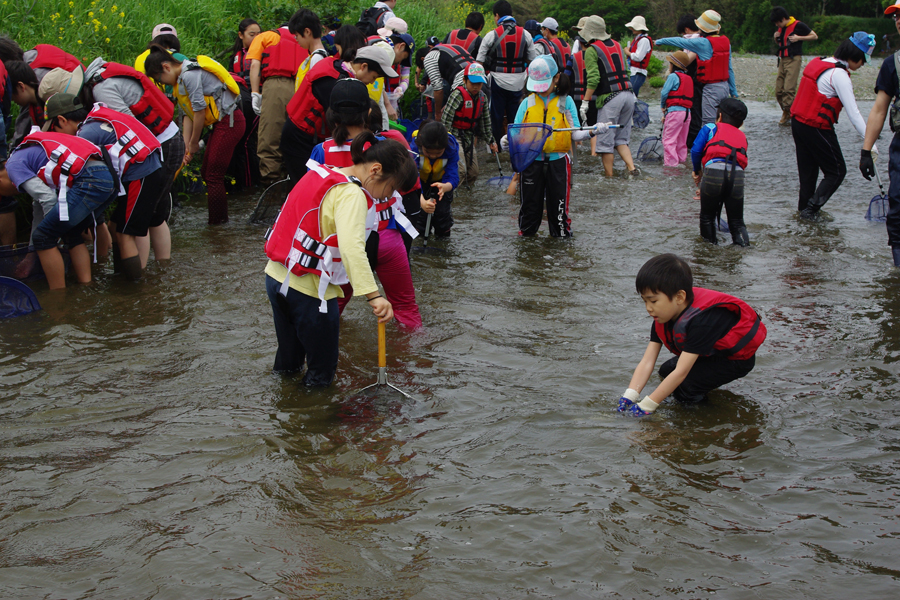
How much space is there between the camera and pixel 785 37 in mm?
12758

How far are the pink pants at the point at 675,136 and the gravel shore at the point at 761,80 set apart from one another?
21.6 ft

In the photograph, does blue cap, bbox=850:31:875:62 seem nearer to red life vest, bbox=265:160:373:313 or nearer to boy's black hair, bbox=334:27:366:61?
boy's black hair, bbox=334:27:366:61

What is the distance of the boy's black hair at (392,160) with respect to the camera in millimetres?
3688

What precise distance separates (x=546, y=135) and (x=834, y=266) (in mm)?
2861

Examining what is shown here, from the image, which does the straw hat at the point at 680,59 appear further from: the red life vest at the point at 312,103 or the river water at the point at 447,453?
the red life vest at the point at 312,103

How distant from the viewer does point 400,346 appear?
5.03 meters

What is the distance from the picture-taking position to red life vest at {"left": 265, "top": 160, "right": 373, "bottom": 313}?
368 cm

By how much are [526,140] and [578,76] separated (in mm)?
4427

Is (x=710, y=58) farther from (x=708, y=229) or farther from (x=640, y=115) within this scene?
(x=708, y=229)

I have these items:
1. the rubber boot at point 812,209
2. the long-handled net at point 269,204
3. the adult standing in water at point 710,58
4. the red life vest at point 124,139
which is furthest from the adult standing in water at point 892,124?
the red life vest at point 124,139

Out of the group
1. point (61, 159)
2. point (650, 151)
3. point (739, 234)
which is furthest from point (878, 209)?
point (61, 159)

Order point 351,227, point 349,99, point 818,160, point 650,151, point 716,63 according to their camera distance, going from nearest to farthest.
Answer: point 351,227, point 349,99, point 818,160, point 716,63, point 650,151

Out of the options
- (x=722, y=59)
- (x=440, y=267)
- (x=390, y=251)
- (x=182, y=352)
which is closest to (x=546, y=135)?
(x=440, y=267)

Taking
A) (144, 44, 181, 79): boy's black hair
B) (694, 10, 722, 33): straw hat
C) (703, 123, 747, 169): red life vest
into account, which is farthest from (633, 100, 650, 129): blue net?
(144, 44, 181, 79): boy's black hair
